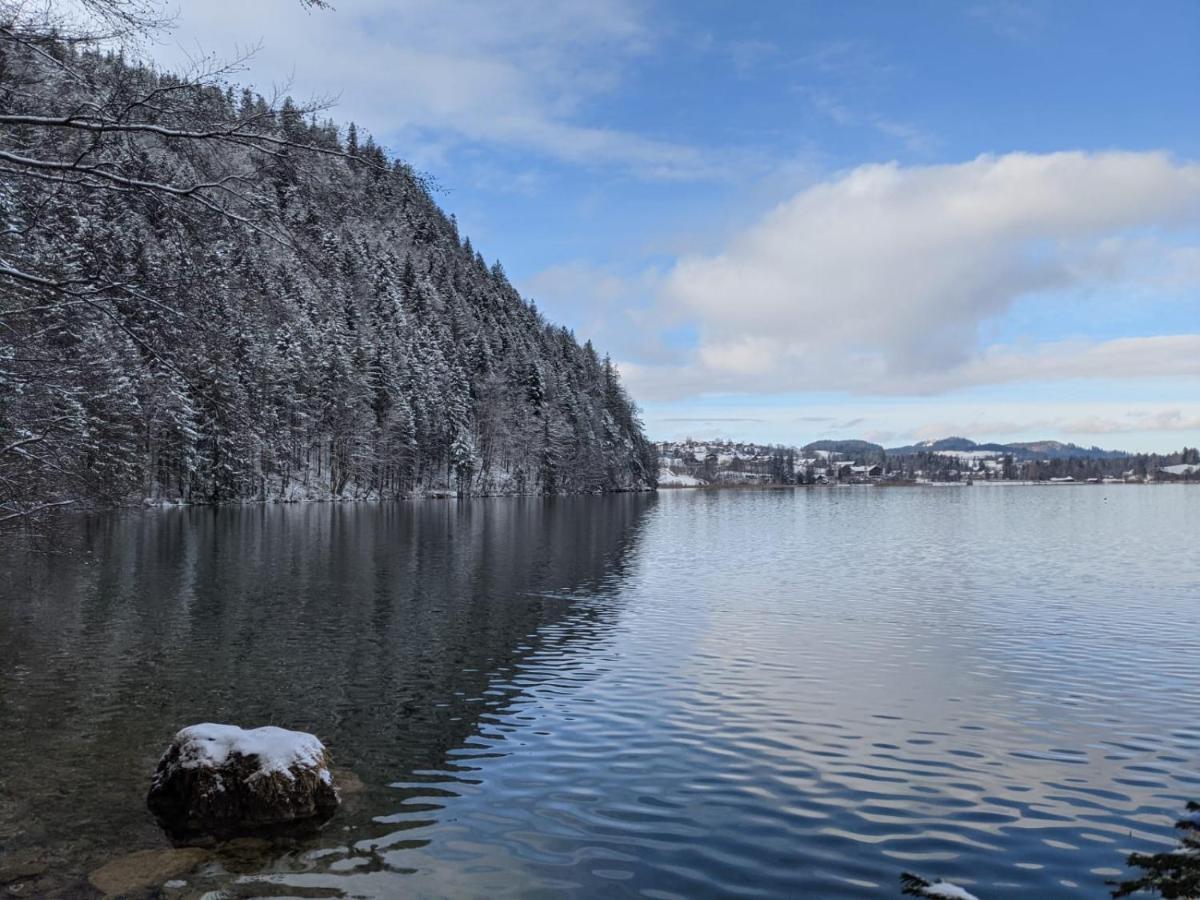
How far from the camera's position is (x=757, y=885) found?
8656 mm

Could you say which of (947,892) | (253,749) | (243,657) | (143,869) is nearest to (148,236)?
(253,749)

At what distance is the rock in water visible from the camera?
970cm

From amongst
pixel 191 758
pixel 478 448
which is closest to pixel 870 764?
pixel 191 758

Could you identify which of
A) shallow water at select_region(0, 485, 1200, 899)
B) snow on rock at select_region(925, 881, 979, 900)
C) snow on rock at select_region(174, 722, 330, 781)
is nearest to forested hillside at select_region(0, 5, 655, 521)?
snow on rock at select_region(174, 722, 330, 781)

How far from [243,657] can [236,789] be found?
31.7 ft

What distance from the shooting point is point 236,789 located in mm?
9820

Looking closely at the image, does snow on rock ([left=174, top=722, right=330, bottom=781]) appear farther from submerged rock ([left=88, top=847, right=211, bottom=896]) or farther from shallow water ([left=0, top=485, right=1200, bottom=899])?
submerged rock ([left=88, top=847, right=211, bottom=896])

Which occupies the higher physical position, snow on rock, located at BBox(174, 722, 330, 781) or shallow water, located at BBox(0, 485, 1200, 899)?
snow on rock, located at BBox(174, 722, 330, 781)

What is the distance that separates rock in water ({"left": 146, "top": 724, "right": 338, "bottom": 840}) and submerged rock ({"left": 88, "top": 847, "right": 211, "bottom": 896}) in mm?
522

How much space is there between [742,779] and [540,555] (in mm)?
29769

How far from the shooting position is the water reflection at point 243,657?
11.0 metres

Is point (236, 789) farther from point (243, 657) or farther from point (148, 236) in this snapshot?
point (243, 657)

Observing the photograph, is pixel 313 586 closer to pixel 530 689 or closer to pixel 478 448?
pixel 530 689

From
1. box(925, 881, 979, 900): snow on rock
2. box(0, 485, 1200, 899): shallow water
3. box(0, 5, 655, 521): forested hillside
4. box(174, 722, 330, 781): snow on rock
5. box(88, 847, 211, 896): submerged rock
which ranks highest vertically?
box(0, 5, 655, 521): forested hillside
